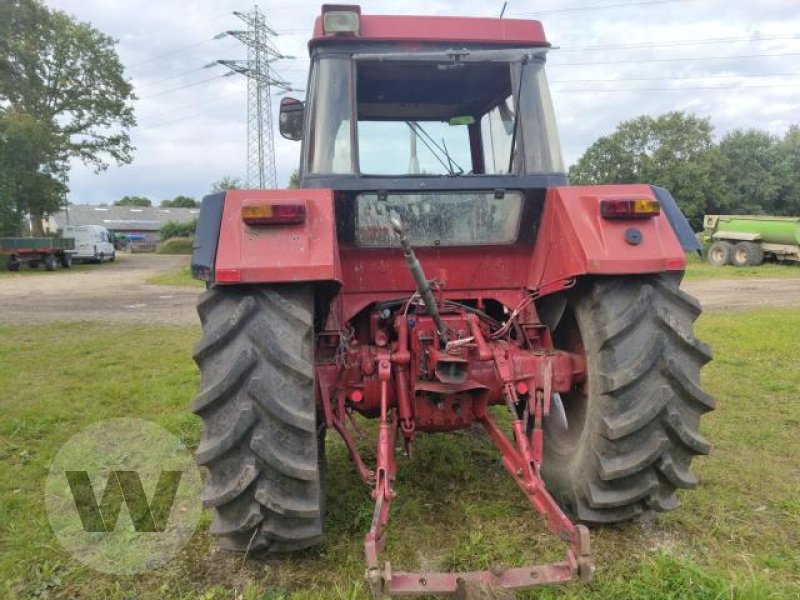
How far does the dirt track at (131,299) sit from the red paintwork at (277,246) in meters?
8.04

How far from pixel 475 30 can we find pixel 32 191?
27.9 m

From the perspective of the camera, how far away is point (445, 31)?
10.8 ft

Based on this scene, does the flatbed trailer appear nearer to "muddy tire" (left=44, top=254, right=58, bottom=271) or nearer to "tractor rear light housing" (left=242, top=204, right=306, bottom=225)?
"muddy tire" (left=44, top=254, right=58, bottom=271)

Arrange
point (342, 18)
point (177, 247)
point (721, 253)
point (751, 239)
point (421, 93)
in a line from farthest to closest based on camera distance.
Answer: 1. point (177, 247)
2. point (721, 253)
3. point (751, 239)
4. point (421, 93)
5. point (342, 18)

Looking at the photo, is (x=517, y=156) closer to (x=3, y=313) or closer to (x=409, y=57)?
(x=409, y=57)

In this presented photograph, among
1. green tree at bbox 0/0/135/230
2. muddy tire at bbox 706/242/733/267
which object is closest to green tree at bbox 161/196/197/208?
green tree at bbox 0/0/135/230

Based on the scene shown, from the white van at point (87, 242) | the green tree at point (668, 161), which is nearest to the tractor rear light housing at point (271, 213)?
the white van at point (87, 242)

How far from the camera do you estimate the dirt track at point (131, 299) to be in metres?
11.2

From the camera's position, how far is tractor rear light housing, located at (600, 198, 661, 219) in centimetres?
278

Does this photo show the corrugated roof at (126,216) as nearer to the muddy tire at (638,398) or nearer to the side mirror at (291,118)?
the side mirror at (291,118)

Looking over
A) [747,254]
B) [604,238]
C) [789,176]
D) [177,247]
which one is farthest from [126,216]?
[604,238]

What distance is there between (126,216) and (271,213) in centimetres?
7272

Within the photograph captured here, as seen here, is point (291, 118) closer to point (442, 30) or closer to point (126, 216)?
point (442, 30)

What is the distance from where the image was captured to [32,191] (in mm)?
26188
